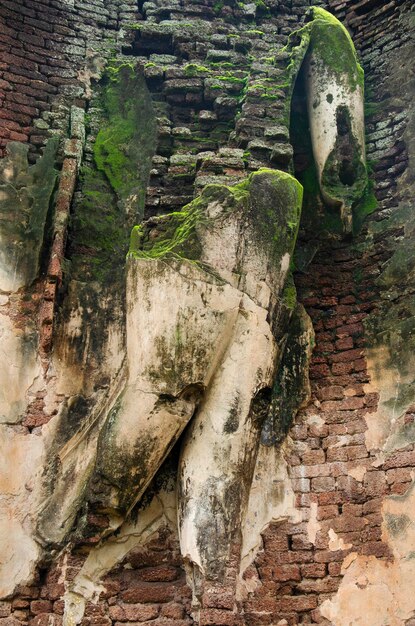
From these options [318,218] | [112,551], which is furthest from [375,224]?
[112,551]

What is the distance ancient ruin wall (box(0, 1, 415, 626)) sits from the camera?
507cm

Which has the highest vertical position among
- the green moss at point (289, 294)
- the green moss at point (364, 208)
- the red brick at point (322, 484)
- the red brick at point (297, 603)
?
the green moss at point (364, 208)

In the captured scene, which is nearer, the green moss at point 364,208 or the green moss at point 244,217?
the green moss at point 244,217

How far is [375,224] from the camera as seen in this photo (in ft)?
20.2

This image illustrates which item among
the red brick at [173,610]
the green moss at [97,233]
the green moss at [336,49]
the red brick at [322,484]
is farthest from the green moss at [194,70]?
the red brick at [173,610]

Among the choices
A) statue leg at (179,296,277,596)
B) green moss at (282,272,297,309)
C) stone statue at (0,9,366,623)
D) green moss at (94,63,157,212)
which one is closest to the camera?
statue leg at (179,296,277,596)

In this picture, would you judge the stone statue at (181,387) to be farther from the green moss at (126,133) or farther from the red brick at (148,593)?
the green moss at (126,133)

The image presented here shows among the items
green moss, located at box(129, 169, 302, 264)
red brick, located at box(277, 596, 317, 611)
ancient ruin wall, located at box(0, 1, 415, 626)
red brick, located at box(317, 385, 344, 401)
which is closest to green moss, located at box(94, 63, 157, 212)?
ancient ruin wall, located at box(0, 1, 415, 626)

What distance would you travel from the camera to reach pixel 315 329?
5.96 meters

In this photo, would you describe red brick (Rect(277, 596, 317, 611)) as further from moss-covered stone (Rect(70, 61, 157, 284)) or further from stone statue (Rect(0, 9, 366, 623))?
moss-covered stone (Rect(70, 61, 157, 284))

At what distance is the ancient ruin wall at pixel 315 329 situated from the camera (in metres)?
5.07

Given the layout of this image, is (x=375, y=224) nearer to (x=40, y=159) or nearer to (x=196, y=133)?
(x=196, y=133)

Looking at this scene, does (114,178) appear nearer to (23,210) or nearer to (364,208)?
(23,210)

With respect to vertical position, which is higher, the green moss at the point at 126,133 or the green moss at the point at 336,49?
the green moss at the point at 336,49
